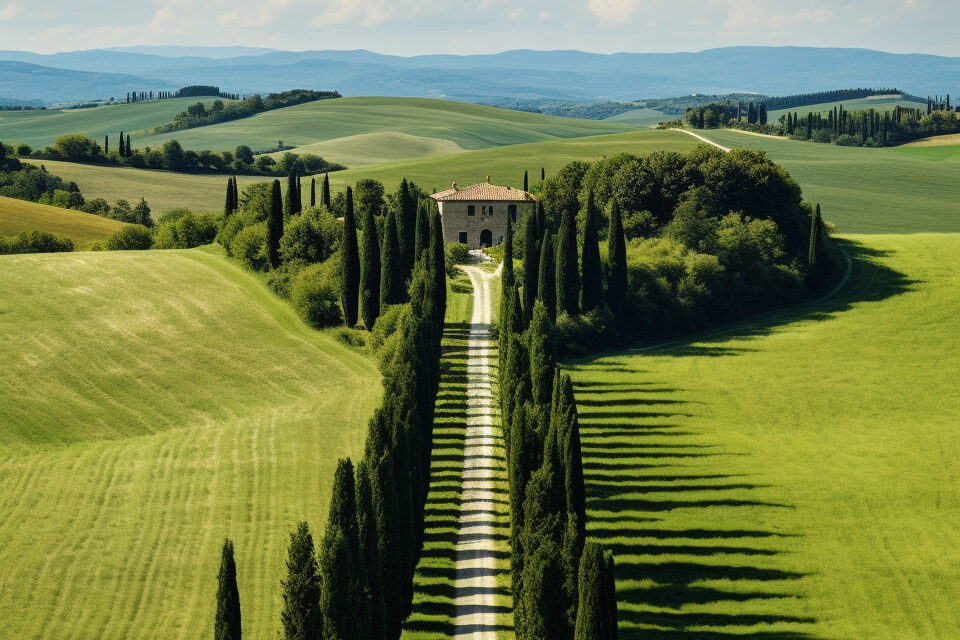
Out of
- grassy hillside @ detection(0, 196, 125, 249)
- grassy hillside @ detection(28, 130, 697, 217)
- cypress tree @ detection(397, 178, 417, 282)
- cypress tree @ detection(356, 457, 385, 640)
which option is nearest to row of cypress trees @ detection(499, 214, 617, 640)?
cypress tree @ detection(356, 457, 385, 640)

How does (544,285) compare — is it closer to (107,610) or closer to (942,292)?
(942,292)

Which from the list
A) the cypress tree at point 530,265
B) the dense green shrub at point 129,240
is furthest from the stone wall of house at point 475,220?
the cypress tree at point 530,265

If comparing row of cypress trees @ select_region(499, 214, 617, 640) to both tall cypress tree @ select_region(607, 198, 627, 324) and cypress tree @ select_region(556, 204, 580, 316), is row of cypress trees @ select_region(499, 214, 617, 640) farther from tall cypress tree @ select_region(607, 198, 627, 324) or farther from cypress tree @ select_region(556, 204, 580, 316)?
tall cypress tree @ select_region(607, 198, 627, 324)

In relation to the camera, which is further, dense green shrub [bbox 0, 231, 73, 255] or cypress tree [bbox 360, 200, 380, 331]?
dense green shrub [bbox 0, 231, 73, 255]

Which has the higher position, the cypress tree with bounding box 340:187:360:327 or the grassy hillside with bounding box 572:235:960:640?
the cypress tree with bounding box 340:187:360:327

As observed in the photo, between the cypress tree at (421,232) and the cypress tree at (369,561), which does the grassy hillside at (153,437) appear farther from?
the cypress tree at (421,232)

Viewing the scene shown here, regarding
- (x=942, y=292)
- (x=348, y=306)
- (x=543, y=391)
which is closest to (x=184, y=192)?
(x=348, y=306)
